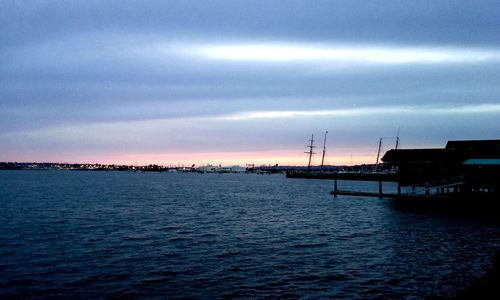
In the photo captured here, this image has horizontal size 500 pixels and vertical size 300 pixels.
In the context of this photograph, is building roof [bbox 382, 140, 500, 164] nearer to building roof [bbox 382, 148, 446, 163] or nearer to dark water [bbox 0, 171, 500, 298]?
building roof [bbox 382, 148, 446, 163]

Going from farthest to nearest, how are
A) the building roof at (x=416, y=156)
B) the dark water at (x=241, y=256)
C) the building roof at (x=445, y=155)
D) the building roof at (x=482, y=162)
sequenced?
the building roof at (x=416, y=156)
the building roof at (x=445, y=155)
the building roof at (x=482, y=162)
the dark water at (x=241, y=256)

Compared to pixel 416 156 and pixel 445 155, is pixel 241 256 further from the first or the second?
pixel 445 155

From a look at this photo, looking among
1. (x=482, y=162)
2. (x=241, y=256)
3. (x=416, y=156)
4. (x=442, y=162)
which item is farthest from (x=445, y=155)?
(x=241, y=256)

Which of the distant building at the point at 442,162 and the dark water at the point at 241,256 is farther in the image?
the distant building at the point at 442,162

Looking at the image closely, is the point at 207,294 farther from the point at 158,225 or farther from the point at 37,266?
the point at 158,225

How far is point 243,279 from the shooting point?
20219 mm

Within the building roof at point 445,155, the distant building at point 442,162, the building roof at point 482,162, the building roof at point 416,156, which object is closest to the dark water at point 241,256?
the building roof at point 482,162

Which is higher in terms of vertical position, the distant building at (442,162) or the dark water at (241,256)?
the distant building at (442,162)

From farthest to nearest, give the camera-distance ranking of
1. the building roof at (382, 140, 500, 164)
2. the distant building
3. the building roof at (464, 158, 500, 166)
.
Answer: the building roof at (382, 140, 500, 164)
the distant building
the building roof at (464, 158, 500, 166)

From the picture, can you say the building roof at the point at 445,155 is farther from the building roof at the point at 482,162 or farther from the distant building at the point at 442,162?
the building roof at the point at 482,162

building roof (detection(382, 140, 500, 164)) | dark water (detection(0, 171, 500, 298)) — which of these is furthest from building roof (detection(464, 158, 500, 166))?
dark water (detection(0, 171, 500, 298))

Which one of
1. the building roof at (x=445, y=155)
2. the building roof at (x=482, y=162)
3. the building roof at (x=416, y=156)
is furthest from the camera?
→ the building roof at (x=416, y=156)

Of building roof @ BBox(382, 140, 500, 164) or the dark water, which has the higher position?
building roof @ BBox(382, 140, 500, 164)

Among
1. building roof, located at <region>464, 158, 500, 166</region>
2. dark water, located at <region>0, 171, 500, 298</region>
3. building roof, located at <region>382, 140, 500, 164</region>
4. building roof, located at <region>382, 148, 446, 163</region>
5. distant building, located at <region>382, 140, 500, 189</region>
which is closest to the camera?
dark water, located at <region>0, 171, 500, 298</region>
